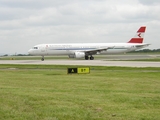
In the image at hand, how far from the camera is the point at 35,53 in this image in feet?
228

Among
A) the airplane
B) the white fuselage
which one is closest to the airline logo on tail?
the airplane

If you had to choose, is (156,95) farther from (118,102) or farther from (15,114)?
(15,114)

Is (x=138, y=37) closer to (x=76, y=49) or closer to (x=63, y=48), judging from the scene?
(x=76, y=49)

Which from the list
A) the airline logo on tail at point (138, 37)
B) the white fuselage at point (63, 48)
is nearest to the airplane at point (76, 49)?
the white fuselage at point (63, 48)

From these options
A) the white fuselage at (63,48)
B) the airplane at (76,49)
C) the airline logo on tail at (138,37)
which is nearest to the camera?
the airplane at (76,49)

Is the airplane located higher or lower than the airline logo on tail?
lower

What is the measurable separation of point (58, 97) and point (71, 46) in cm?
5728

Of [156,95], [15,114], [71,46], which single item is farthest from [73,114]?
[71,46]

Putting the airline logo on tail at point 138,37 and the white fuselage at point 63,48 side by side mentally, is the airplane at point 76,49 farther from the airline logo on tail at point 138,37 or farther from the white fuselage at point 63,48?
the airline logo on tail at point 138,37

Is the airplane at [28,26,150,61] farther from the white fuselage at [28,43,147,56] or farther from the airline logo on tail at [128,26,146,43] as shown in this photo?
the airline logo on tail at [128,26,146,43]

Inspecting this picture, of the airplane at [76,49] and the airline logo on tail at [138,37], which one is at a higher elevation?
the airline logo on tail at [138,37]

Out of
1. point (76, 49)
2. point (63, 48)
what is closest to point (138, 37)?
point (76, 49)

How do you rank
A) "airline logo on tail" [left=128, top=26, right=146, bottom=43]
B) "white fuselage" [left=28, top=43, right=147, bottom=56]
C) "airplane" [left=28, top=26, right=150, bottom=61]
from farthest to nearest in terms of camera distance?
"airline logo on tail" [left=128, top=26, right=146, bottom=43]
"white fuselage" [left=28, top=43, right=147, bottom=56]
"airplane" [left=28, top=26, right=150, bottom=61]

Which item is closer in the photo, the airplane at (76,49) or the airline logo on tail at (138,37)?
the airplane at (76,49)
